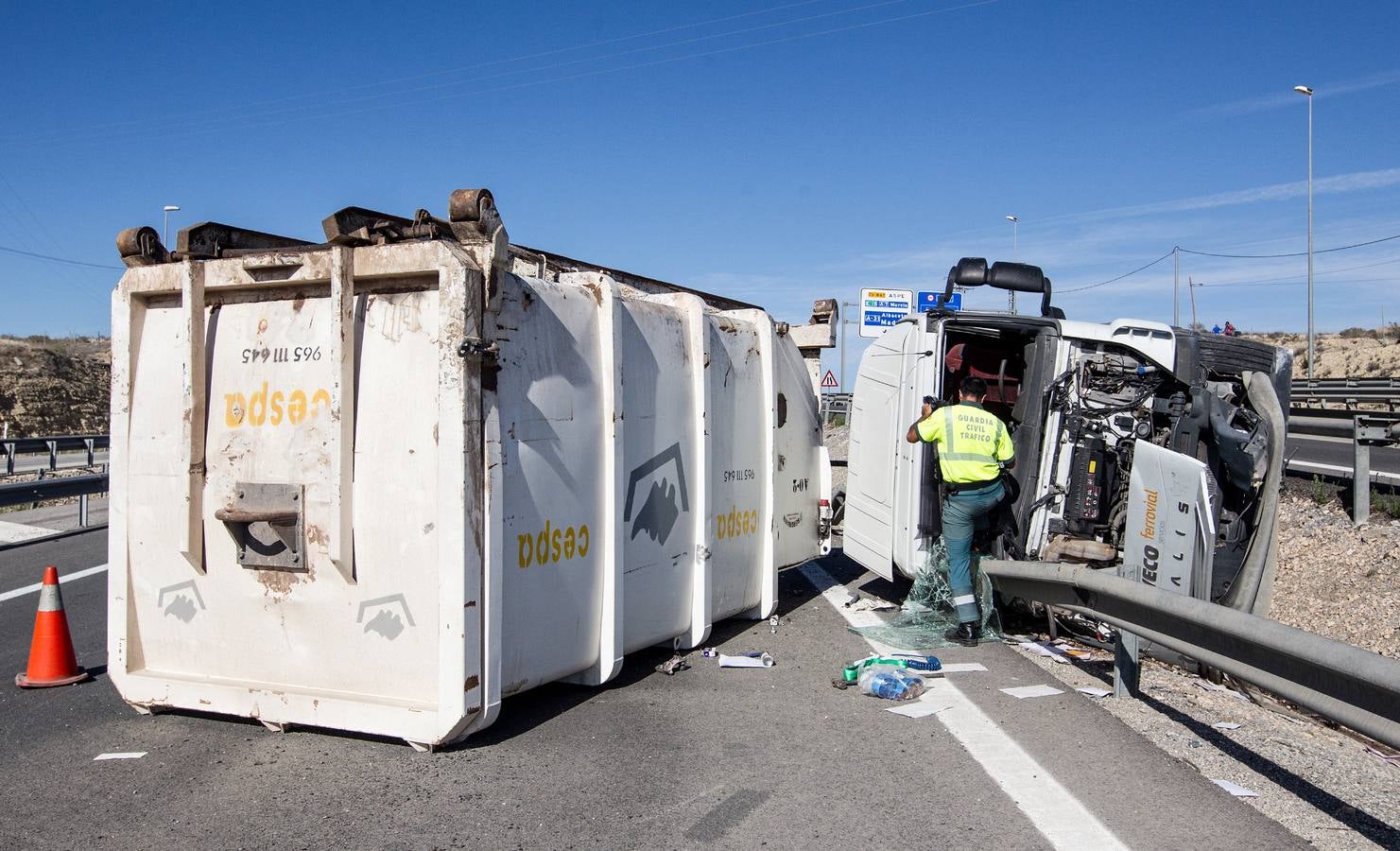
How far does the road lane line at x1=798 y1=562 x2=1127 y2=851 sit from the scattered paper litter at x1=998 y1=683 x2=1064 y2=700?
28cm

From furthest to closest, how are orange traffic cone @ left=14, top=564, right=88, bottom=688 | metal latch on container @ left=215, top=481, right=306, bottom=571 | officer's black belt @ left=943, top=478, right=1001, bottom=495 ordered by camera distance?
officer's black belt @ left=943, top=478, right=1001, bottom=495
orange traffic cone @ left=14, top=564, right=88, bottom=688
metal latch on container @ left=215, top=481, right=306, bottom=571

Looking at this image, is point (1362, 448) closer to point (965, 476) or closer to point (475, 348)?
point (965, 476)

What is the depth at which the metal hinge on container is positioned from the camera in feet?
14.3

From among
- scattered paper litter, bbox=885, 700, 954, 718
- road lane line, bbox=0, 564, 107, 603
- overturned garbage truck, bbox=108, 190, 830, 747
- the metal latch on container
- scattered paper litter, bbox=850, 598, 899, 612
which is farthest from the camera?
road lane line, bbox=0, 564, 107, 603

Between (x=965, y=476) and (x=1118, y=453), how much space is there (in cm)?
118

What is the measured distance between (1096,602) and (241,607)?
438 cm

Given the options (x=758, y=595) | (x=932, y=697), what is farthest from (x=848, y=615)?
(x=932, y=697)

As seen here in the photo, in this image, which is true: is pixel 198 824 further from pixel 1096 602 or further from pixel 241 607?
pixel 1096 602

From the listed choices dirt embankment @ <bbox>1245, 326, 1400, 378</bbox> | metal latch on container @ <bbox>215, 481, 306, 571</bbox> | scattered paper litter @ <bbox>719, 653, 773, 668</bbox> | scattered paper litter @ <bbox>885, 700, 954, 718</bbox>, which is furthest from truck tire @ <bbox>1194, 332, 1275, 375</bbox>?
dirt embankment @ <bbox>1245, 326, 1400, 378</bbox>

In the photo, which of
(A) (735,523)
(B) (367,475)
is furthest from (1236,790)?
(B) (367,475)

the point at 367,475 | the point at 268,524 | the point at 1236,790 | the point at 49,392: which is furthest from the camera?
the point at 49,392

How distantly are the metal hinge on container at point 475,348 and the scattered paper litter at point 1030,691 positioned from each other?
3311 millimetres

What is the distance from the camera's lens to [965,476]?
6973 mm

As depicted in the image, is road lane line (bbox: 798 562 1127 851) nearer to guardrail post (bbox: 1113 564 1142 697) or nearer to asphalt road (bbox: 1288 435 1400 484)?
guardrail post (bbox: 1113 564 1142 697)
